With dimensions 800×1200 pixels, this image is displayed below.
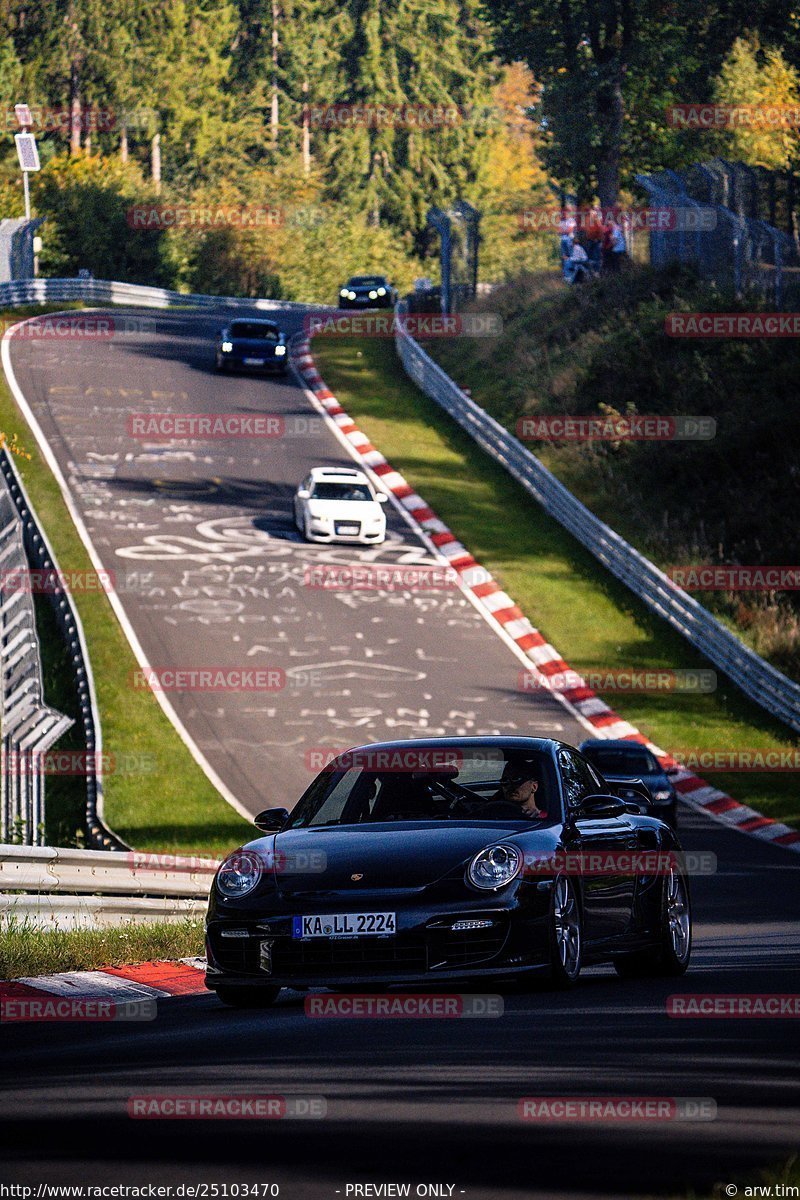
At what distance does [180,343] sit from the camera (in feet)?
183

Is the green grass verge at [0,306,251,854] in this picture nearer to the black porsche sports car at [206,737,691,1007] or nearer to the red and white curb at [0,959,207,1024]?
the red and white curb at [0,959,207,1024]

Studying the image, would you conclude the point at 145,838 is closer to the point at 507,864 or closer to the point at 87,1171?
the point at 507,864

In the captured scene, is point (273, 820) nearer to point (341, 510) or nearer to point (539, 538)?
point (341, 510)

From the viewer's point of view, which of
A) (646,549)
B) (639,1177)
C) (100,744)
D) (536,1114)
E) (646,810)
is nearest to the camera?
(639,1177)

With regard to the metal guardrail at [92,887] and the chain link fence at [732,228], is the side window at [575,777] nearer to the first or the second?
the metal guardrail at [92,887]

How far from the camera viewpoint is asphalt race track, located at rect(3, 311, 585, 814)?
1033 inches

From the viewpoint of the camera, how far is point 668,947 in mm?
10414

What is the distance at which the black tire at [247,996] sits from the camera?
29.9 feet

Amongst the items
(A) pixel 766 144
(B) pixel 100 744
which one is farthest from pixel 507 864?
(A) pixel 766 144

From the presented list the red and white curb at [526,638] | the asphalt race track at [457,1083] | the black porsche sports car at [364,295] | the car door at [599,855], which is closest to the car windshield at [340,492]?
the red and white curb at [526,638]

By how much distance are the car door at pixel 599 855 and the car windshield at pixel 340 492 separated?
25240mm

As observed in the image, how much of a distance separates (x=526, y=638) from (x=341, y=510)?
5.67 metres

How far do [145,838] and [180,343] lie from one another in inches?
1412

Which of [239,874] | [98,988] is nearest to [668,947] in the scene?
[239,874]
